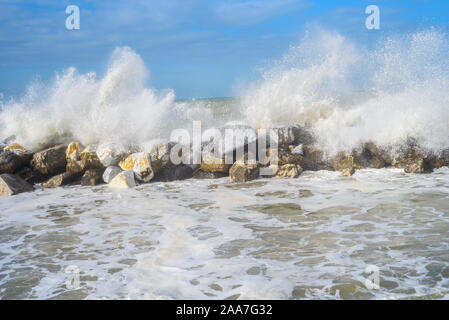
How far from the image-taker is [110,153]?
8.29 metres

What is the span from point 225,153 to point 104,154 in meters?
2.52

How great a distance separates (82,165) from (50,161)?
28.4 inches

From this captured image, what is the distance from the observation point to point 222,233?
4.71 meters

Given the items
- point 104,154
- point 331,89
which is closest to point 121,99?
point 104,154

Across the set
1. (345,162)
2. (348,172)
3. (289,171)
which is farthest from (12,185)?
(345,162)

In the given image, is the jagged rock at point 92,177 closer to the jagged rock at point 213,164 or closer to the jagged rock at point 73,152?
the jagged rock at point 73,152

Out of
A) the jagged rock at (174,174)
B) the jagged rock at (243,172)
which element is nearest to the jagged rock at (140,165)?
the jagged rock at (174,174)

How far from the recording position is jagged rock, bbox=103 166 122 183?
26.3ft

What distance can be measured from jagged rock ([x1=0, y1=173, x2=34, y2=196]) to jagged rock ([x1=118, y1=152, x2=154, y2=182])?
1.82 m

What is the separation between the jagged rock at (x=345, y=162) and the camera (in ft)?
26.8

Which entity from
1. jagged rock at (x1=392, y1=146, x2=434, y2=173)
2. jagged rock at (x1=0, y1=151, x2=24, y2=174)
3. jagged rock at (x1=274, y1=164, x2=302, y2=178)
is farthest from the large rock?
jagged rock at (x1=392, y1=146, x2=434, y2=173)

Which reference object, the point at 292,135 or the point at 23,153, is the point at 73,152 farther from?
the point at 292,135
